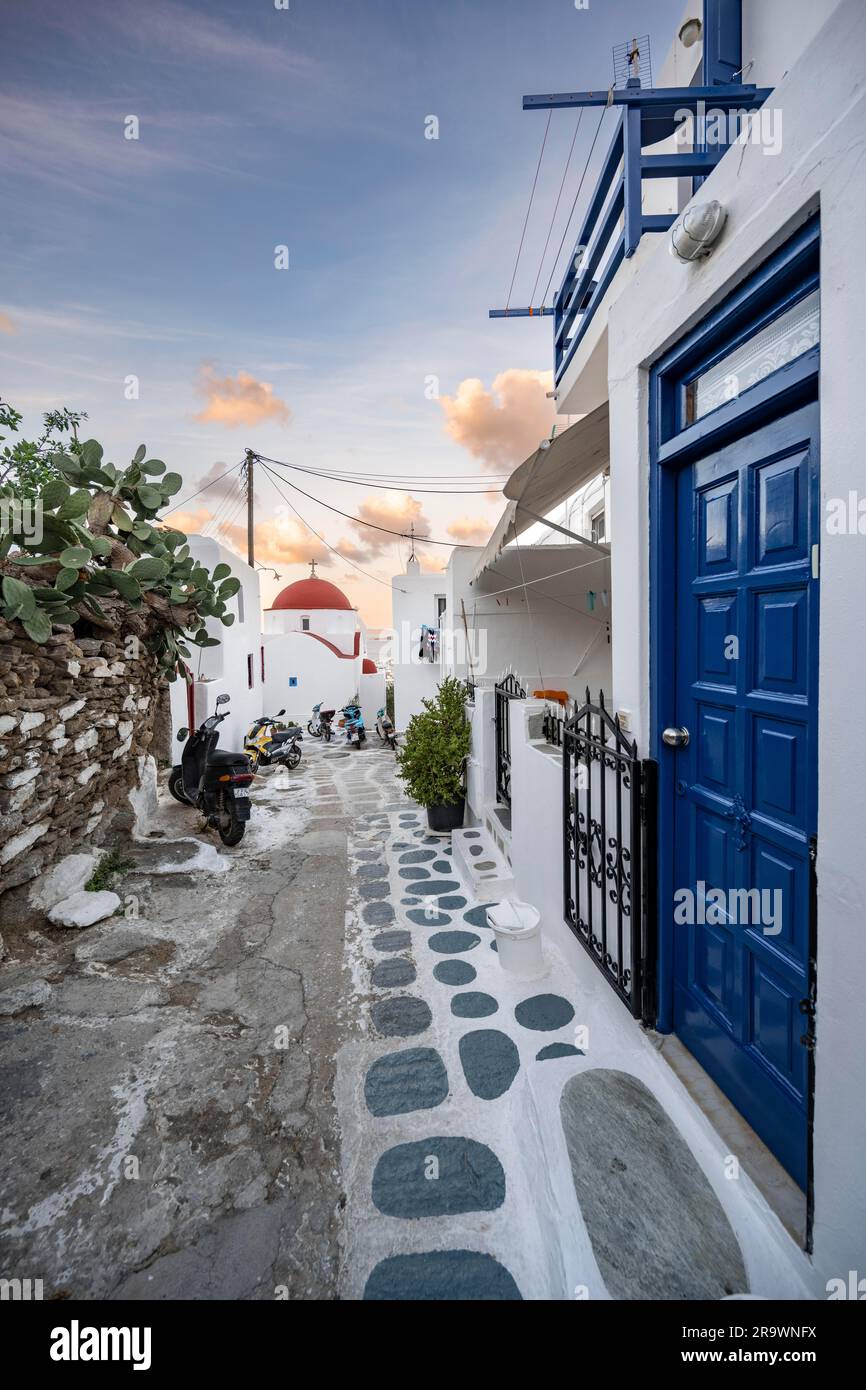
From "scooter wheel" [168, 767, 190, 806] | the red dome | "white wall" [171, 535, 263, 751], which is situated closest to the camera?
"scooter wheel" [168, 767, 190, 806]

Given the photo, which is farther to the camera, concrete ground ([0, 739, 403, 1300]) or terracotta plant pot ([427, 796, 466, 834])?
terracotta plant pot ([427, 796, 466, 834])

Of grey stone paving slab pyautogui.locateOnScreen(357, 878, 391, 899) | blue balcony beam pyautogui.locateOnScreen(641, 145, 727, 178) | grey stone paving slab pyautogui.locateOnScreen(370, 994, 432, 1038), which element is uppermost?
blue balcony beam pyautogui.locateOnScreen(641, 145, 727, 178)

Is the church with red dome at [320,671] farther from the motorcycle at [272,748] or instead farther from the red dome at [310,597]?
the motorcycle at [272,748]

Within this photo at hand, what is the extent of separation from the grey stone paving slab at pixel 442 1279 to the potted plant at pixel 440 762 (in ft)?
15.0

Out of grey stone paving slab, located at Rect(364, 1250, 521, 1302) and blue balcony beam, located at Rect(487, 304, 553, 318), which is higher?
blue balcony beam, located at Rect(487, 304, 553, 318)

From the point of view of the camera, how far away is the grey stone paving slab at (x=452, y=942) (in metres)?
3.79

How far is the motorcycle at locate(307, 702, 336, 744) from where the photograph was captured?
15.1 m

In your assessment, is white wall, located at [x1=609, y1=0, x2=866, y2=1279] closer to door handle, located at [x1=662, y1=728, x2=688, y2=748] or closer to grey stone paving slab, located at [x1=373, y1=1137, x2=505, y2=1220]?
door handle, located at [x1=662, y1=728, x2=688, y2=748]

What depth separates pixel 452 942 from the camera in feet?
12.8

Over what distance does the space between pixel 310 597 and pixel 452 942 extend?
22.6m

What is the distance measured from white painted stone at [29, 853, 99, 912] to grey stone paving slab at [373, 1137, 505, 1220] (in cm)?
343

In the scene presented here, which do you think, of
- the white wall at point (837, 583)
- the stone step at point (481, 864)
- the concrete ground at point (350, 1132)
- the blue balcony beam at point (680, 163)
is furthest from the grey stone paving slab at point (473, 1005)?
the blue balcony beam at point (680, 163)

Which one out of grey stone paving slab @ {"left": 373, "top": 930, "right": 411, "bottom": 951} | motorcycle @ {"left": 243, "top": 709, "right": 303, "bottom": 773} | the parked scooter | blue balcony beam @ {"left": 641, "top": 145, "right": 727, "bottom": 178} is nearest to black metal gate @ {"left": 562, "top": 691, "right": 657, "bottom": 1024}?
grey stone paving slab @ {"left": 373, "top": 930, "right": 411, "bottom": 951}

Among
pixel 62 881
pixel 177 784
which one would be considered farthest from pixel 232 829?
pixel 62 881
